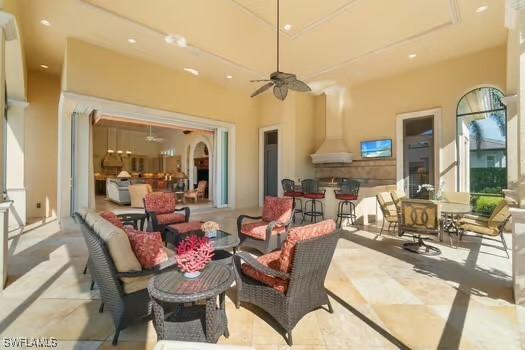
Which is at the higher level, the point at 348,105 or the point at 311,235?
the point at 348,105

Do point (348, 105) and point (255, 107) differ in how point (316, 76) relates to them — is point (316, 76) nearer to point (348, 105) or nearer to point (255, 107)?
point (348, 105)

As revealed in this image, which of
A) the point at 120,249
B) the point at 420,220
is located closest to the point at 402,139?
the point at 420,220

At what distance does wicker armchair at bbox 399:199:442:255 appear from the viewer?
149 inches

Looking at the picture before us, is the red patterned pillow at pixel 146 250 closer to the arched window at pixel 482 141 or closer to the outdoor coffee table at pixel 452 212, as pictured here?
the outdoor coffee table at pixel 452 212

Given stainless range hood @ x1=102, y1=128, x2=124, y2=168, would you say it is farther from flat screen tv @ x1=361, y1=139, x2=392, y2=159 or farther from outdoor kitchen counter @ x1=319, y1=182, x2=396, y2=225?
flat screen tv @ x1=361, y1=139, x2=392, y2=159

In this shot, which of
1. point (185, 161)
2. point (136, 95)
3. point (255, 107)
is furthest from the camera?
point (185, 161)

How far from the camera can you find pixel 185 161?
540 inches

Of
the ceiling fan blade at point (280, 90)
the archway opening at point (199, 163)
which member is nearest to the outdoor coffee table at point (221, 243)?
the ceiling fan blade at point (280, 90)

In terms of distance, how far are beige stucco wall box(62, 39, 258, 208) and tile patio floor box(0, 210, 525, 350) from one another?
148 inches

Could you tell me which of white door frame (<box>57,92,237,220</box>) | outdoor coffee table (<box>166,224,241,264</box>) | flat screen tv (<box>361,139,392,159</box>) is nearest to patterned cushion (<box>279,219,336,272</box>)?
outdoor coffee table (<box>166,224,241,264</box>)

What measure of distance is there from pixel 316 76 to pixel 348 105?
5.41 ft

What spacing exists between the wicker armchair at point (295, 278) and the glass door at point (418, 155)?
18.6 feet

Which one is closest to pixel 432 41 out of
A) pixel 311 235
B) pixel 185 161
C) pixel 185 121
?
pixel 311 235

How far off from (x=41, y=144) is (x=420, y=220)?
9.22 metres
